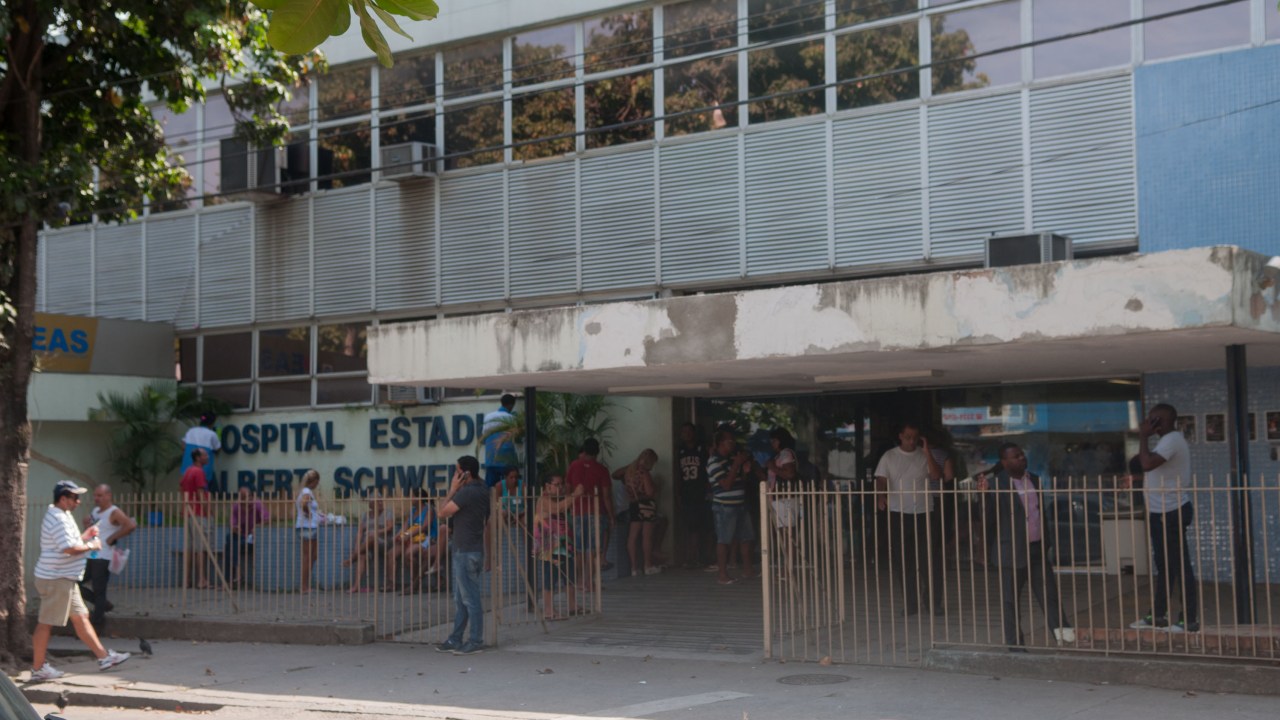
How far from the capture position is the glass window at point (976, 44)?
1574 centimetres

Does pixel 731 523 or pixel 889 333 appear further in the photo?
pixel 731 523

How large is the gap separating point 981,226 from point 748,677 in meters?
6.95

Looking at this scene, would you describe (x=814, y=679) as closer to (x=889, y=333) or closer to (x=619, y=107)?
(x=889, y=333)

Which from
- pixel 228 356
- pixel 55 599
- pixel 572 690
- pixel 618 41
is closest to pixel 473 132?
pixel 618 41

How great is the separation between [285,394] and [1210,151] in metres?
13.6

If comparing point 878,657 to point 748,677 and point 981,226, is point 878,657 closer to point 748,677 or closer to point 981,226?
point 748,677

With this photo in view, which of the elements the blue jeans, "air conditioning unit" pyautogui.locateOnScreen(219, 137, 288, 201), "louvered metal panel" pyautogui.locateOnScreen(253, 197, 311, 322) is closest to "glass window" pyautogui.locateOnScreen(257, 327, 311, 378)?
"louvered metal panel" pyautogui.locateOnScreen(253, 197, 311, 322)

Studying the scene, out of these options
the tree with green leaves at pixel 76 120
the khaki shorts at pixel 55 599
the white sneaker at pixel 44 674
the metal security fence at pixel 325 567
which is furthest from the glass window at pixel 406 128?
the white sneaker at pixel 44 674

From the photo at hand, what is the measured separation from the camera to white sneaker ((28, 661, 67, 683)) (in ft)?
39.5

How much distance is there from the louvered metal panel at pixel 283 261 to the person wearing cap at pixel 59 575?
28.2ft

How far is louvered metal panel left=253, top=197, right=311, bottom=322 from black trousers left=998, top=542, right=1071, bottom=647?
12829mm

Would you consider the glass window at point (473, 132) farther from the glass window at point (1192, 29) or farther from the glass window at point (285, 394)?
the glass window at point (1192, 29)

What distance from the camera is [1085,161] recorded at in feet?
49.6

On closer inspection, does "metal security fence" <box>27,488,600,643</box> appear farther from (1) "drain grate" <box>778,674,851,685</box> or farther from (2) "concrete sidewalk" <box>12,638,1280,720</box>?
(1) "drain grate" <box>778,674,851,685</box>
